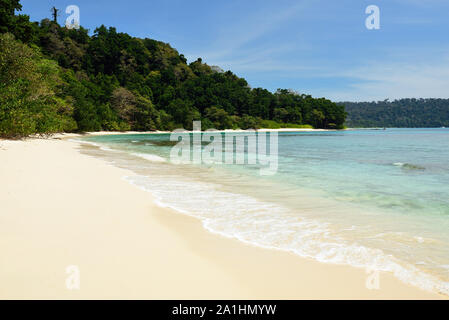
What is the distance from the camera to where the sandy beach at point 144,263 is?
2760 millimetres

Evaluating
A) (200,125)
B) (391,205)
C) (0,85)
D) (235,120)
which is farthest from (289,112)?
(391,205)

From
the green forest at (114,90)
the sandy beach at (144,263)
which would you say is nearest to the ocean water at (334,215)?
the sandy beach at (144,263)

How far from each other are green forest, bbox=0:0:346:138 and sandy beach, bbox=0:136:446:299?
20.5 meters

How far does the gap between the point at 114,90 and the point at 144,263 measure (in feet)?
263

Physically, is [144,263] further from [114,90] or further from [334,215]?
[114,90]

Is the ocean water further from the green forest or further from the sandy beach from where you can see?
the green forest

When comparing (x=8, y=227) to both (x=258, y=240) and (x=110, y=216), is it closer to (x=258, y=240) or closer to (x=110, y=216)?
(x=110, y=216)

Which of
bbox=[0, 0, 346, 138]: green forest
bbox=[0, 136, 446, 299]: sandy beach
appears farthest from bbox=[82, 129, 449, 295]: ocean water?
bbox=[0, 0, 346, 138]: green forest

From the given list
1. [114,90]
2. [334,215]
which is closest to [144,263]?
[334,215]

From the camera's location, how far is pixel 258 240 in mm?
4340

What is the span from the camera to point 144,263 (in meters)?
3.29

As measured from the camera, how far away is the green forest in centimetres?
2547
